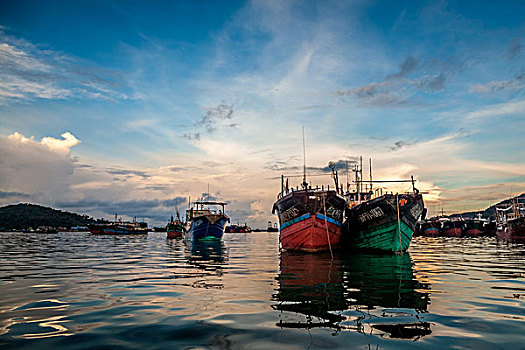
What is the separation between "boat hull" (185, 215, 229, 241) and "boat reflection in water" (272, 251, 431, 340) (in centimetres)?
3245

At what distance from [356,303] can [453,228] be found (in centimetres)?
7402

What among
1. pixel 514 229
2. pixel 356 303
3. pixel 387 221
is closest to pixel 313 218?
pixel 387 221

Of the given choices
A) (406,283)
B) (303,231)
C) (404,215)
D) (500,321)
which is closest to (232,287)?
(406,283)

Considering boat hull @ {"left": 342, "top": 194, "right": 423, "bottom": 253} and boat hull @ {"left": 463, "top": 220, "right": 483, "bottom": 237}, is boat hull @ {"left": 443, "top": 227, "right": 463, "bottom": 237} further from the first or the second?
boat hull @ {"left": 342, "top": 194, "right": 423, "bottom": 253}

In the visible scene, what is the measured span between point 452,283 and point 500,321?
15.0 ft

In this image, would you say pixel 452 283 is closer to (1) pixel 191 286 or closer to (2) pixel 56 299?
(1) pixel 191 286

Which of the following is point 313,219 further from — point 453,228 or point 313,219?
point 453,228

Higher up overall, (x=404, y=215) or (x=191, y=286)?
(x=404, y=215)

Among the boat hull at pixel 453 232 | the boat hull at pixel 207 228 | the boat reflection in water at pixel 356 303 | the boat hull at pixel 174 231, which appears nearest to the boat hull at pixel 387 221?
the boat reflection in water at pixel 356 303

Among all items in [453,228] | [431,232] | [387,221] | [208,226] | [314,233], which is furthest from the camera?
Result: [431,232]

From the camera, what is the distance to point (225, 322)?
19.3ft

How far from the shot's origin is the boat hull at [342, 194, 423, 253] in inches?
834

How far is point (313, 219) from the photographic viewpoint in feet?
70.6

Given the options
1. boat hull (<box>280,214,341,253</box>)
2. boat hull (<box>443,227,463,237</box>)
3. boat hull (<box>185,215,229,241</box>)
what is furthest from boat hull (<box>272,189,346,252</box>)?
boat hull (<box>443,227,463,237</box>)
